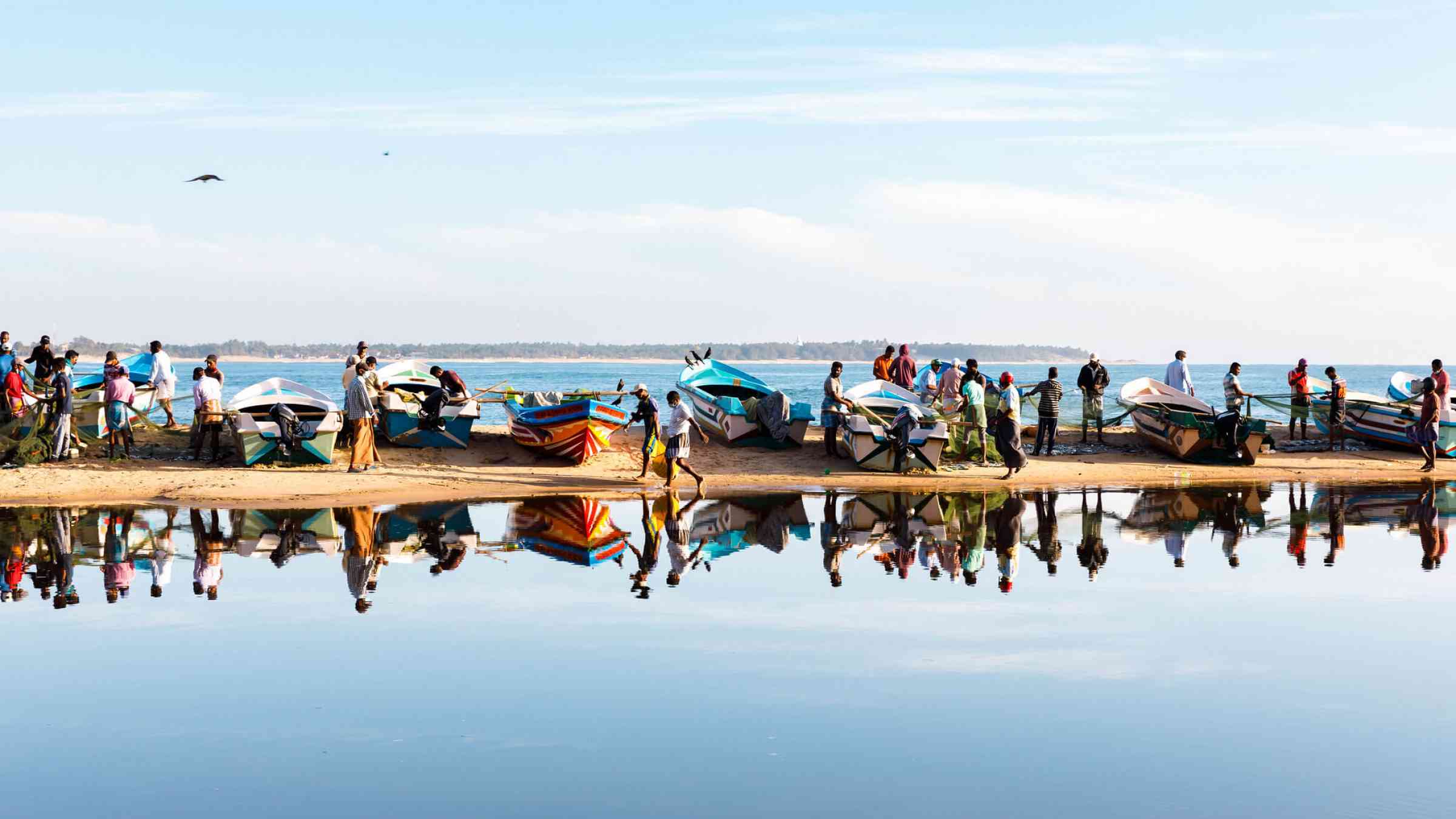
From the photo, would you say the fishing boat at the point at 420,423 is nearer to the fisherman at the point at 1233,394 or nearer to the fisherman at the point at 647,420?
the fisherman at the point at 647,420

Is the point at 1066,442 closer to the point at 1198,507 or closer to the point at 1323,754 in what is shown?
the point at 1198,507

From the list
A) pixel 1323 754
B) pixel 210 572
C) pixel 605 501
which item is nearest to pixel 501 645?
pixel 210 572

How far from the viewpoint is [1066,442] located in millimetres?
27344

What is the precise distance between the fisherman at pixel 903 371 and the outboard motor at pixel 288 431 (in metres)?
11.3

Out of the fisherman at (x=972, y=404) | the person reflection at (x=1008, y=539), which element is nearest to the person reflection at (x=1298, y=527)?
the person reflection at (x=1008, y=539)

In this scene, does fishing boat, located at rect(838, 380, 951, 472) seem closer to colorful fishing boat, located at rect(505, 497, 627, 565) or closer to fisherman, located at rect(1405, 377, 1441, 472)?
colorful fishing boat, located at rect(505, 497, 627, 565)

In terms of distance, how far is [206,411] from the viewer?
23.3m

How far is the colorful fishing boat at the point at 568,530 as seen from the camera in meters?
16.3

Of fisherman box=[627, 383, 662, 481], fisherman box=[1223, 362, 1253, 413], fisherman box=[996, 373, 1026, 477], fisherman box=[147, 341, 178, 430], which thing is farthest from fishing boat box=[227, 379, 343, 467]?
fisherman box=[1223, 362, 1253, 413]

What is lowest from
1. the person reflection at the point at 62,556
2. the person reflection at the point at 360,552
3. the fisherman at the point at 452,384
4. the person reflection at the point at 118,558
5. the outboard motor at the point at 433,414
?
the person reflection at the point at 360,552

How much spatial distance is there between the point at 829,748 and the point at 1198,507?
1353 centimetres

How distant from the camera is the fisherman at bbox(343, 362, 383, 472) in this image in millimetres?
22703

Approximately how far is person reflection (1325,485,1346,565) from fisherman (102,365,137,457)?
1862 centimetres

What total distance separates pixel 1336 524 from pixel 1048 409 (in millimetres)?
7212
